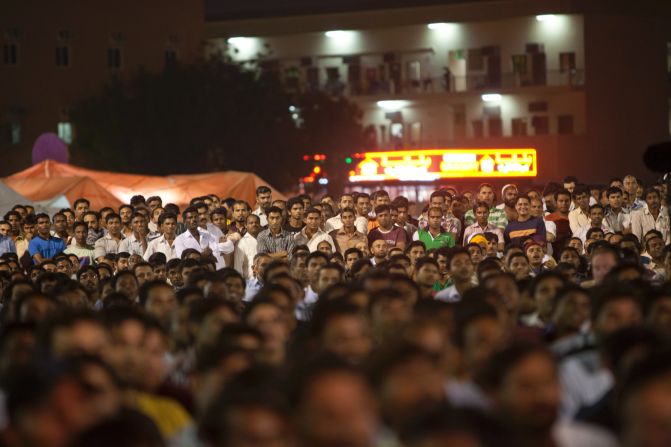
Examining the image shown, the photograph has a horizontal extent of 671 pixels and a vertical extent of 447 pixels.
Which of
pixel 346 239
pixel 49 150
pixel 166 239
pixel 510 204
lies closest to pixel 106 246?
pixel 166 239

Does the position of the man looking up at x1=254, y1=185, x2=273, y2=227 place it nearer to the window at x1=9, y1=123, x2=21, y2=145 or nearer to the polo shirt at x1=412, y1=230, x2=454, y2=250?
the polo shirt at x1=412, y1=230, x2=454, y2=250

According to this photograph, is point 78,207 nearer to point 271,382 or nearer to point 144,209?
point 144,209

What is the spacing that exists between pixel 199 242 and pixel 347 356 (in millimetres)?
9576

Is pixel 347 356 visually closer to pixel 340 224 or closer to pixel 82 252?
pixel 340 224

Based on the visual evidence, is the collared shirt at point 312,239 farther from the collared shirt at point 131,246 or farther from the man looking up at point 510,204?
the man looking up at point 510,204

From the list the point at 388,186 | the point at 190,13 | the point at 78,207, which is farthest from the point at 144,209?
the point at 190,13

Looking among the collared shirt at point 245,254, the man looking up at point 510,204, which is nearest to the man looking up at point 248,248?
the collared shirt at point 245,254

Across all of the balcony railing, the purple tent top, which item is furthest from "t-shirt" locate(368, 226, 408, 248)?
the balcony railing

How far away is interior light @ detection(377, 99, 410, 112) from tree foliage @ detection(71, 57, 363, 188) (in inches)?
127

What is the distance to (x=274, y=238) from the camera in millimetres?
16516

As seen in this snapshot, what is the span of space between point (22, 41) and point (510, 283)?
4640cm

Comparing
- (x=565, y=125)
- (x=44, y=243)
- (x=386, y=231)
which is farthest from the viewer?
(x=565, y=125)

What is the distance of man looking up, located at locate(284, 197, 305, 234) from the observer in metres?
16.8

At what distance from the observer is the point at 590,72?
174 ft
